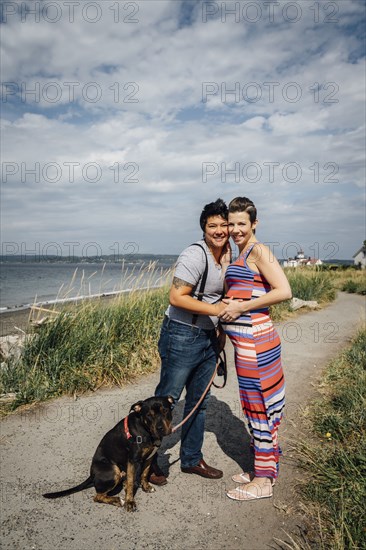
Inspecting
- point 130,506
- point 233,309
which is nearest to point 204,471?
point 130,506

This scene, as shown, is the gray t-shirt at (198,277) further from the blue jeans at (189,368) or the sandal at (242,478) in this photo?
the sandal at (242,478)

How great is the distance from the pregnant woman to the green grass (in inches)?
17.3

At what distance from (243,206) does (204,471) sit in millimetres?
2392

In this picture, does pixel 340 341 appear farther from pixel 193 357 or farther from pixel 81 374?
pixel 193 357

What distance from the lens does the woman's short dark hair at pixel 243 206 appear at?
112 inches

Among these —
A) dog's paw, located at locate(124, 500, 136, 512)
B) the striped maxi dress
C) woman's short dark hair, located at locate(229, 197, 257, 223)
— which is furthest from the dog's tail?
woman's short dark hair, located at locate(229, 197, 257, 223)

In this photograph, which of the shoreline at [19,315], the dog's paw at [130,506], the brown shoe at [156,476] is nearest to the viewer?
the dog's paw at [130,506]

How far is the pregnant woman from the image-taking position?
2.81 m

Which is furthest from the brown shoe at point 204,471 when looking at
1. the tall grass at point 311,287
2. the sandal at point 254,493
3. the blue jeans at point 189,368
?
the tall grass at point 311,287

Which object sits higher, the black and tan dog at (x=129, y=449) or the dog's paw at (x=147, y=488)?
the black and tan dog at (x=129, y=449)

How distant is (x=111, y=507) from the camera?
2.96m

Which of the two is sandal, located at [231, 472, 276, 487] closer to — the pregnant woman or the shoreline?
the pregnant woman

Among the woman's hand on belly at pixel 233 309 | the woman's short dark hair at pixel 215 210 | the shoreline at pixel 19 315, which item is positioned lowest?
the shoreline at pixel 19 315

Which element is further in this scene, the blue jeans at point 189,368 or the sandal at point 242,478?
the sandal at point 242,478
